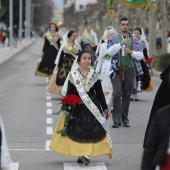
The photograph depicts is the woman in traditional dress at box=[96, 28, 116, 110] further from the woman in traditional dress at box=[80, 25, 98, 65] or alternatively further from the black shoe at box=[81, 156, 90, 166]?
the woman in traditional dress at box=[80, 25, 98, 65]

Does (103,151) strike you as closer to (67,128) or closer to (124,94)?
(67,128)

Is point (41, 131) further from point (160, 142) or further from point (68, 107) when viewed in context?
point (160, 142)

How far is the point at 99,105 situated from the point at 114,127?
3257 millimetres

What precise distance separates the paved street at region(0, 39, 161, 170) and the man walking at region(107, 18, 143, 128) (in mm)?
303

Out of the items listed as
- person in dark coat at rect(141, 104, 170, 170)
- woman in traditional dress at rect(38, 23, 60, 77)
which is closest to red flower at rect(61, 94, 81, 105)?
person in dark coat at rect(141, 104, 170, 170)

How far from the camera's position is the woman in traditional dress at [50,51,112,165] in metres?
9.31

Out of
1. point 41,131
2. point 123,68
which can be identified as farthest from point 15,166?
point 123,68

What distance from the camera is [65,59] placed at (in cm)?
1742

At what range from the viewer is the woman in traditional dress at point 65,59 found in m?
16.5

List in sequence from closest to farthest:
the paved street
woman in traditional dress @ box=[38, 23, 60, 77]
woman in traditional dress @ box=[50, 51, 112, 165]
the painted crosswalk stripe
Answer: the painted crosswalk stripe < woman in traditional dress @ box=[50, 51, 112, 165] < the paved street < woman in traditional dress @ box=[38, 23, 60, 77]

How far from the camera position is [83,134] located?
9375 millimetres

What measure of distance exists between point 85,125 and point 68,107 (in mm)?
328

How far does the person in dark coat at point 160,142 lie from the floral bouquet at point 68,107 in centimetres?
396

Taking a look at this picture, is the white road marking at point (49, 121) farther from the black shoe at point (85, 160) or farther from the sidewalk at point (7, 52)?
the sidewalk at point (7, 52)
